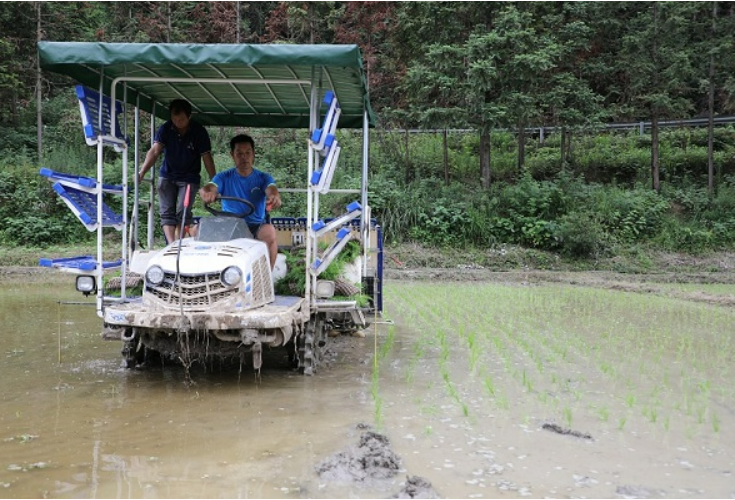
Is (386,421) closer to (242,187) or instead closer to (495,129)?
(242,187)

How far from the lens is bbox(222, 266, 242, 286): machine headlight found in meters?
6.46

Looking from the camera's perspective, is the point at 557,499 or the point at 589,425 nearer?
the point at 557,499

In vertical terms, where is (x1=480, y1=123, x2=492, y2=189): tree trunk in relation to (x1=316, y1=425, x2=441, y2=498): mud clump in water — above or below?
above

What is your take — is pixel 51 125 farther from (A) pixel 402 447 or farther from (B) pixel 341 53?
(A) pixel 402 447

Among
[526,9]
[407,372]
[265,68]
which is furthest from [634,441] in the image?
[526,9]

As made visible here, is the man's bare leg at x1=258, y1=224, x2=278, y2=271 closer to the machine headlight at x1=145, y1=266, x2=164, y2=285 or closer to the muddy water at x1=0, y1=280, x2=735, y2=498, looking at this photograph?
the muddy water at x1=0, y1=280, x2=735, y2=498

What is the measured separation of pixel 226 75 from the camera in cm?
813

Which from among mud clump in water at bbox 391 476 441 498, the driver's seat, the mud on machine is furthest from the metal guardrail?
mud clump in water at bbox 391 476 441 498

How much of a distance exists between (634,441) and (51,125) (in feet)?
93.4

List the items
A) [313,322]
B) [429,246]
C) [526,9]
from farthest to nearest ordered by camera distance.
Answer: [526,9], [429,246], [313,322]

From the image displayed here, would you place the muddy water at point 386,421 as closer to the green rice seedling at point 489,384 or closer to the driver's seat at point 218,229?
the green rice seedling at point 489,384

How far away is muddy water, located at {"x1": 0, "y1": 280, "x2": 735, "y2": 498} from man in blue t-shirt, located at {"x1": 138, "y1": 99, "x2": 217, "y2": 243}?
1.85 metres

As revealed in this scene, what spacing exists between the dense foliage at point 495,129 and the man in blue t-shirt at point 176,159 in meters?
11.8

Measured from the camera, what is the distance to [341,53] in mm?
6617
